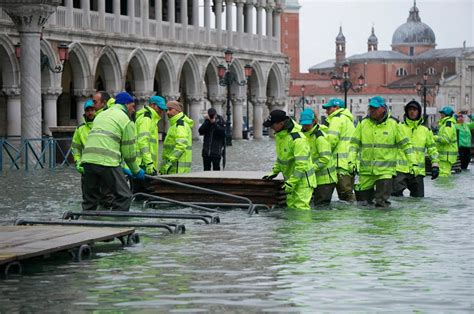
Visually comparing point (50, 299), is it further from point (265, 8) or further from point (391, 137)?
point (265, 8)

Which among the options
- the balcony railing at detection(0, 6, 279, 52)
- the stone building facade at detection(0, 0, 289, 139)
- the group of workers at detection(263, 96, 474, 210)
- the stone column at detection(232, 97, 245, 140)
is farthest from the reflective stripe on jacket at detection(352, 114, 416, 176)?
the stone column at detection(232, 97, 245, 140)

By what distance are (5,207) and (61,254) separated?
649 cm

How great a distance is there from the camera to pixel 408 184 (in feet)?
65.0

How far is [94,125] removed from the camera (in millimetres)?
15008

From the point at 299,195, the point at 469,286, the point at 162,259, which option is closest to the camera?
the point at 469,286

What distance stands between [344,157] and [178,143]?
85.1 inches

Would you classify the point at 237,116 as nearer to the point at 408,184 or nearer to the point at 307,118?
the point at 408,184

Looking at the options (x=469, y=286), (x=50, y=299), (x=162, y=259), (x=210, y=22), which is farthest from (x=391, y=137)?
(x=210, y=22)

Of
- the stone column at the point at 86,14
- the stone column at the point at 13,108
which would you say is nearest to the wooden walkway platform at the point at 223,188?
the stone column at the point at 13,108

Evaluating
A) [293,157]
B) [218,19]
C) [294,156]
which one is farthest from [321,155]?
[218,19]

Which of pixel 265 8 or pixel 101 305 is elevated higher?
pixel 265 8

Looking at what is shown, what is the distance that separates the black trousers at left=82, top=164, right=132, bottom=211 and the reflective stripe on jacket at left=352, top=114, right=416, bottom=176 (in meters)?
3.46

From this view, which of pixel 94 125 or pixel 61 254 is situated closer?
pixel 61 254

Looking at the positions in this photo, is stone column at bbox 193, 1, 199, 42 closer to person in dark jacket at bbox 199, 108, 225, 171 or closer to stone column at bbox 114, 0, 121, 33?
stone column at bbox 114, 0, 121, 33
